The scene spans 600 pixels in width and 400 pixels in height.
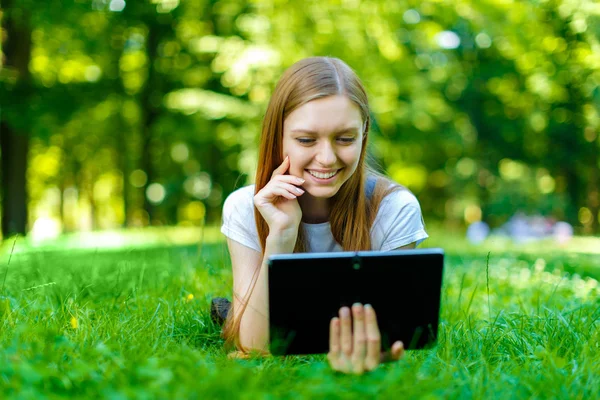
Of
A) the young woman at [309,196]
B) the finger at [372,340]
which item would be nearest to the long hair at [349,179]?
the young woman at [309,196]

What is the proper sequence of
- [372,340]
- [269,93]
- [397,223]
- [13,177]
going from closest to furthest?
[372,340] → [397,223] → [269,93] → [13,177]

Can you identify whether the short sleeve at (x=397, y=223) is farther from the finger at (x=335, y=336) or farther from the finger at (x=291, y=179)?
the finger at (x=335, y=336)

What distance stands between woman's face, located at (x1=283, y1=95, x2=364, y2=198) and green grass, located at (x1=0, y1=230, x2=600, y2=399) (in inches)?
28.9

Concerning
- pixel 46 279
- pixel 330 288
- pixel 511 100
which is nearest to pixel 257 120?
pixel 46 279

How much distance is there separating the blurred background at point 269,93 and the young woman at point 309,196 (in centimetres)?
68

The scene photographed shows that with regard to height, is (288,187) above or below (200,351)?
above

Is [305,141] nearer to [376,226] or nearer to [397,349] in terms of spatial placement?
[376,226]

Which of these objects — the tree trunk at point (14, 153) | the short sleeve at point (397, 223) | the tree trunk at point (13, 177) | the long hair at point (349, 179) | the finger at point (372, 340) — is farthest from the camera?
the tree trunk at point (13, 177)

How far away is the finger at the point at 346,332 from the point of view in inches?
86.5

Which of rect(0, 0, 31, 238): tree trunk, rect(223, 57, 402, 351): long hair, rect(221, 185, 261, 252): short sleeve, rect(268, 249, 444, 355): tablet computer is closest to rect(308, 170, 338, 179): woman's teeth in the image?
rect(223, 57, 402, 351): long hair

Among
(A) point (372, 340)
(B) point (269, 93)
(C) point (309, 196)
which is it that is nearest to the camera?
(A) point (372, 340)

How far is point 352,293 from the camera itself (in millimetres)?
2234

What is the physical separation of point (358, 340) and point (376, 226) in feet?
3.01

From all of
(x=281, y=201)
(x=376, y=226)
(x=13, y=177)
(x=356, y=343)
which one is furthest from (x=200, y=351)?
(x=13, y=177)
